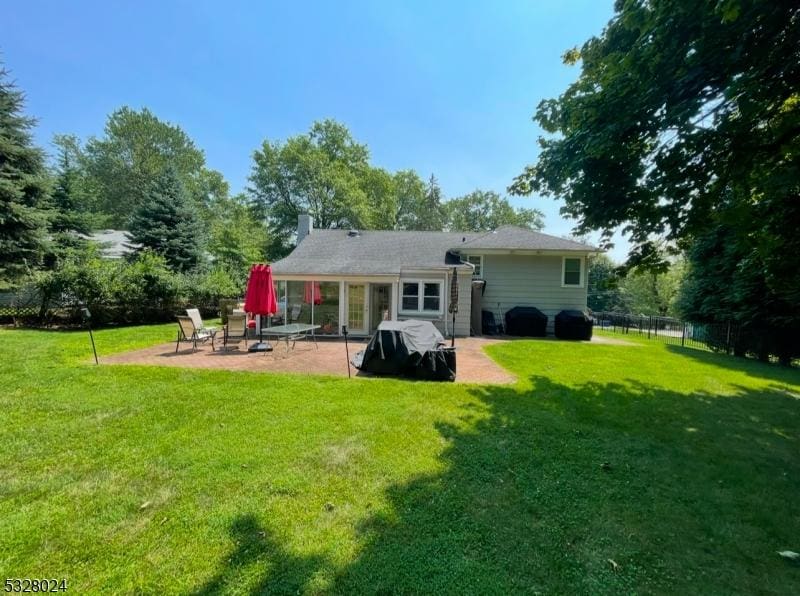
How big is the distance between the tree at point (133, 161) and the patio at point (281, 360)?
33597 mm

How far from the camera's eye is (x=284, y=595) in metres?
2.16

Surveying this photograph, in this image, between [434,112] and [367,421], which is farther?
[434,112]

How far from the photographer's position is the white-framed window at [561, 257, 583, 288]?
15781 millimetres

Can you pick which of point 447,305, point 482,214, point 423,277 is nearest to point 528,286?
point 447,305

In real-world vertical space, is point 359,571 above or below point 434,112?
below

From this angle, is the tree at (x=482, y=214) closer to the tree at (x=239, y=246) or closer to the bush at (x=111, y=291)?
the tree at (x=239, y=246)

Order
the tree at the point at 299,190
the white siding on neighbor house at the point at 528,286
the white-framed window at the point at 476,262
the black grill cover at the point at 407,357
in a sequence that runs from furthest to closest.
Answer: the tree at the point at 299,190 < the white-framed window at the point at 476,262 < the white siding on neighbor house at the point at 528,286 < the black grill cover at the point at 407,357

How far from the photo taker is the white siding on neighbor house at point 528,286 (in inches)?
624

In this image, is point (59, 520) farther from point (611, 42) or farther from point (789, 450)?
point (611, 42)

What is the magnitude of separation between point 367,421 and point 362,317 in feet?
29.0

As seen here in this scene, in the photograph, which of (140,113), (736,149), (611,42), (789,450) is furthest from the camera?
(140,113)


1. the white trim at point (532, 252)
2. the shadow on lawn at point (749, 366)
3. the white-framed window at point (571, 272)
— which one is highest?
the white trim at point (532, 252)

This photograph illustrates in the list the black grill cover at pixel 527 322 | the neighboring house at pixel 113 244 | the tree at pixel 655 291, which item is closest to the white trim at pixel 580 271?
the black grill cover at pixel 527 322

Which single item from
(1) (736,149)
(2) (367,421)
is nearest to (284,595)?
(2) (367,421)
